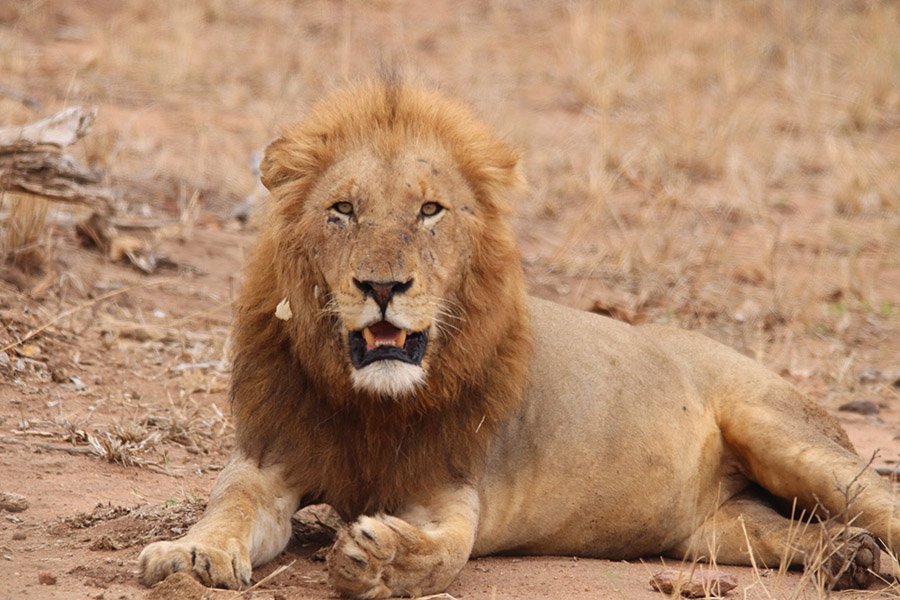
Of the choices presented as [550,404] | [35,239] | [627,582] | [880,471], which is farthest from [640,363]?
[35,239]

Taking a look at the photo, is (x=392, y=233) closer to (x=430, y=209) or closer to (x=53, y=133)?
(x=430, y=209)

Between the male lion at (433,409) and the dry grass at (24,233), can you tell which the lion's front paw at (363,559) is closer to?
the male lion at (433,409)

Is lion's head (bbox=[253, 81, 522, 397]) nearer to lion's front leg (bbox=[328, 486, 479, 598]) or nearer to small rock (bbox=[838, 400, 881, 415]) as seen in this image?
lion's front leg (bbox=[328, 486, 479, 598])

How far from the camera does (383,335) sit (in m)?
3.48

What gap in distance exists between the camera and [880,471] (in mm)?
5375

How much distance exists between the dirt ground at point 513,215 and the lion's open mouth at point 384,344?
23.6 inches

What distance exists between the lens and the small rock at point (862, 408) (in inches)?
254

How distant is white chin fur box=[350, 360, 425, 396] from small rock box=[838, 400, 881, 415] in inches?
137

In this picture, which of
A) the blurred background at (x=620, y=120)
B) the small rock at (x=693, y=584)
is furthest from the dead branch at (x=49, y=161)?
the small rock at (x=693, y=584)

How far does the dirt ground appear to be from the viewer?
4.27 m

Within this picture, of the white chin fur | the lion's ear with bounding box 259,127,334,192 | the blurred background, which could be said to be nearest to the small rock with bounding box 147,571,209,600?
the white chin fur

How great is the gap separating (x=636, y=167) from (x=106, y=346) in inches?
209

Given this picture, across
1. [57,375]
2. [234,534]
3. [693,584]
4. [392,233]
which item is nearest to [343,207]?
[392,233]

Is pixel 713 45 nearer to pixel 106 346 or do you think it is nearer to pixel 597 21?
pixel 597 21
